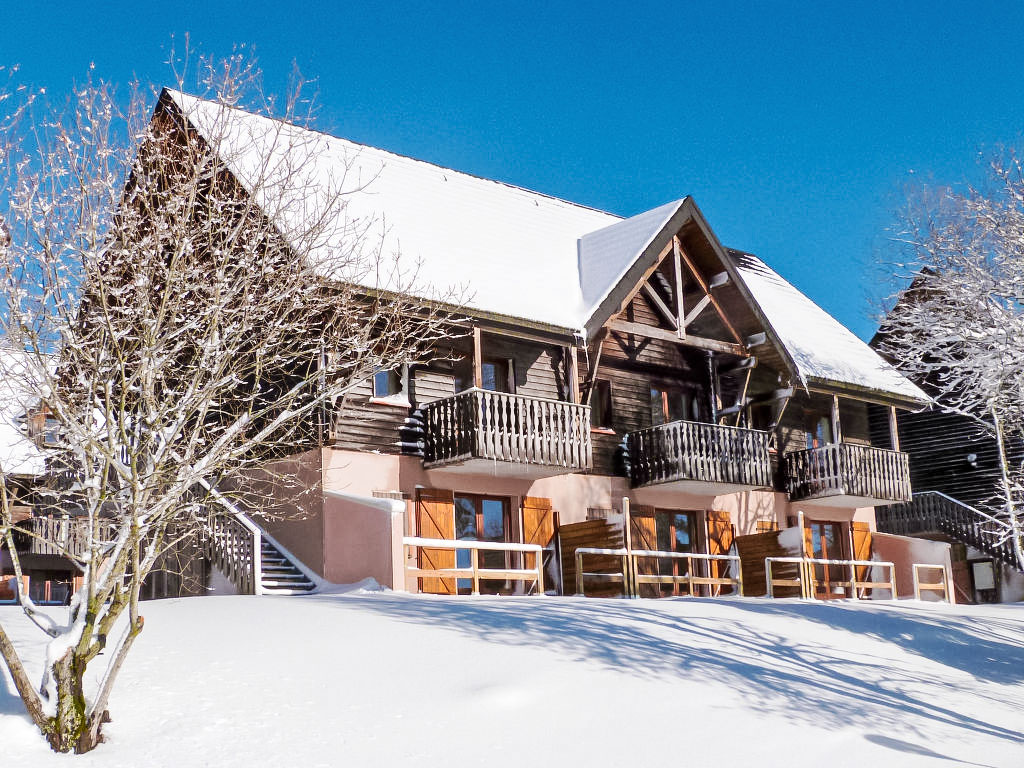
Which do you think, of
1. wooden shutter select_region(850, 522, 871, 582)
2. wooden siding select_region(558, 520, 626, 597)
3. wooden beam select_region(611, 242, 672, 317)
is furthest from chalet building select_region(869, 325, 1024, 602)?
wooden siding select_region(558, 520, 626, 597)

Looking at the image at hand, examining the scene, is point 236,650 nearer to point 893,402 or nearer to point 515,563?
point 515,563

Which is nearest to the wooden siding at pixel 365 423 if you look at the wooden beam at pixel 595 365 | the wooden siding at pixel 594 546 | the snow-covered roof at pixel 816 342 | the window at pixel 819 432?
the wooden siding at pixel 594 546

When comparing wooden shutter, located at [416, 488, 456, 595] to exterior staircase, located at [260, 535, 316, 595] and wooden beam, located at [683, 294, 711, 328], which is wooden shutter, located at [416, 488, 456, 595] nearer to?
exterior staircase, located at [260, 535, 316, 595]

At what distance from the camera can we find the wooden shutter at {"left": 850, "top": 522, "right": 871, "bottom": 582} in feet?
93.4

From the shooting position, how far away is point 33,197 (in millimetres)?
10383

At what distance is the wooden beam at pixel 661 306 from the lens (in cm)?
2405

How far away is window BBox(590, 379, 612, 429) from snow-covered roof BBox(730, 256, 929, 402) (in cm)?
418

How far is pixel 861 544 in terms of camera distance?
93.9 ft

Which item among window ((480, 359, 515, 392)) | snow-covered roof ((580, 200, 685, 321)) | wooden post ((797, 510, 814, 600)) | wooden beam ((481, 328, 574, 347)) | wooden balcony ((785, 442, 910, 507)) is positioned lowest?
wooden post ((797, 510, 814, 600))

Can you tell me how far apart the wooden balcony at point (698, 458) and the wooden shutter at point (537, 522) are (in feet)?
8.12

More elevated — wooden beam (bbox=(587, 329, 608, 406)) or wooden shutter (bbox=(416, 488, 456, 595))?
wooden beam (bbox=(587, 329, 608, 406))

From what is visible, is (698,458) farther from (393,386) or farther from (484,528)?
(393,386)

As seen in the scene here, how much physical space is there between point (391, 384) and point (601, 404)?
17.4ft

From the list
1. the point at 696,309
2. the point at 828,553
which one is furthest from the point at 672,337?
the point at 828,553
